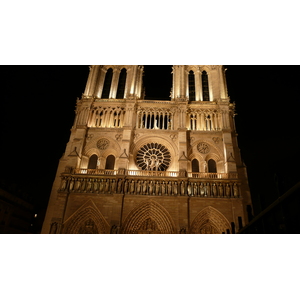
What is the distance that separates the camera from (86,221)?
13.4m

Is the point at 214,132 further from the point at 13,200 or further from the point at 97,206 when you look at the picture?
the point at 13,200

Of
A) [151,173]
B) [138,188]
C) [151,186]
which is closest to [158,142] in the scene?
[151,173]

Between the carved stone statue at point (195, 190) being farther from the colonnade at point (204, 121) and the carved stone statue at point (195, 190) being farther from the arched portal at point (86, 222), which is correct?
the arched portal at point (86, 222)

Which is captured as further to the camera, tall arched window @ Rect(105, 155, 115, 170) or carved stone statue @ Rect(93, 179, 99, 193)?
tall arched window @ Rect(105, 155, 115, 170)

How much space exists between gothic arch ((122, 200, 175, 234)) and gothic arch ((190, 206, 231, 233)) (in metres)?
1.56

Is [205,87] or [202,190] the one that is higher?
[205,87]

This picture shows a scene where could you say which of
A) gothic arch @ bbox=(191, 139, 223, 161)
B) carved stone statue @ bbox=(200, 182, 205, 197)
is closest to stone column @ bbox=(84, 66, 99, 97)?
gothic arch @ bbox=(191, 139, 223, 161)

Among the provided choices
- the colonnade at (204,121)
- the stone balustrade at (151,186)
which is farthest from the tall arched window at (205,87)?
the stone balustrade at (151,186)

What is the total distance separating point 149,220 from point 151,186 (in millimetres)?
2118

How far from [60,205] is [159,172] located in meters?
6.69

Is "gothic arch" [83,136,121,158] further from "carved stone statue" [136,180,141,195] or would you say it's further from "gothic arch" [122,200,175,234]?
"gothic arch" [122,200,175,234]

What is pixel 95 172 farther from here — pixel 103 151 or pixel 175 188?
pixel 175 188

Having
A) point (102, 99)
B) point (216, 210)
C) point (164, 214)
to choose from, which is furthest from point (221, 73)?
point (164, 214)

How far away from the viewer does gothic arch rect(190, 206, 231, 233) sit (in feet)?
42.6
